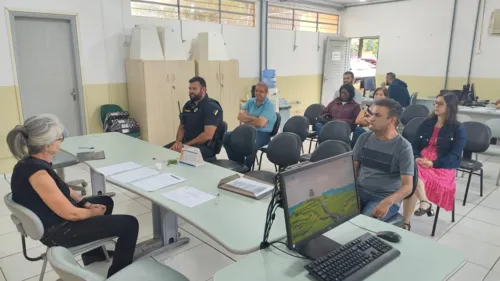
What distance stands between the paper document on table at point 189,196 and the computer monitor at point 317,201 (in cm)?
79

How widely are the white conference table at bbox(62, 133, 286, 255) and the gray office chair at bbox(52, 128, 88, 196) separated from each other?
0.19 meters

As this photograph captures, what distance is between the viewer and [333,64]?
9.52 m

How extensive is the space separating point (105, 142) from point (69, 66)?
248cm

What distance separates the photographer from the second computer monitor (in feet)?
4.82

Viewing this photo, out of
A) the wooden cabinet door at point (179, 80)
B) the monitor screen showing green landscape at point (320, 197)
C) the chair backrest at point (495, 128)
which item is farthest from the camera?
the wooden cabinet door at point (179, 80)

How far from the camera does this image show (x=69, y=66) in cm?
551

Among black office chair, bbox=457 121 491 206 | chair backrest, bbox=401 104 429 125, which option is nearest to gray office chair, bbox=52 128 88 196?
black office chair, bbox=457 121 491 206

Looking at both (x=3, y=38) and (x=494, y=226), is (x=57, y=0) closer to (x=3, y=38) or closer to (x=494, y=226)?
(x=3, y=38)

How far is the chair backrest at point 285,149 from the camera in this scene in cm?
346

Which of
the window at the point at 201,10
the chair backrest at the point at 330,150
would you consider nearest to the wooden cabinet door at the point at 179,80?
the window at the point at 201,10

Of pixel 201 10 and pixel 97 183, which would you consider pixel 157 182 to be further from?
pixel 201 10

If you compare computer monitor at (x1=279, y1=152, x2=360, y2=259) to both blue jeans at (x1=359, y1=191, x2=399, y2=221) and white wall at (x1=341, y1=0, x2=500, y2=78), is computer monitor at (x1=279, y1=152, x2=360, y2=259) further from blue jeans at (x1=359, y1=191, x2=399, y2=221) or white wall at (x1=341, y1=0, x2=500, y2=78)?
white wall at (x1=341, y1=0, x2=500, y2=78)

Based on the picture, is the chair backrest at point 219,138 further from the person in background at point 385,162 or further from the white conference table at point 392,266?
the white conference table at point 392,266

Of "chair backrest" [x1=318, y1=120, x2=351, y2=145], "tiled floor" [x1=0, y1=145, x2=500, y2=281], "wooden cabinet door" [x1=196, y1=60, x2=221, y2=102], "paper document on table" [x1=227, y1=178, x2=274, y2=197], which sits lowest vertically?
"tiled floor" [x1=0, y1=145, x2=500, y2=281]
